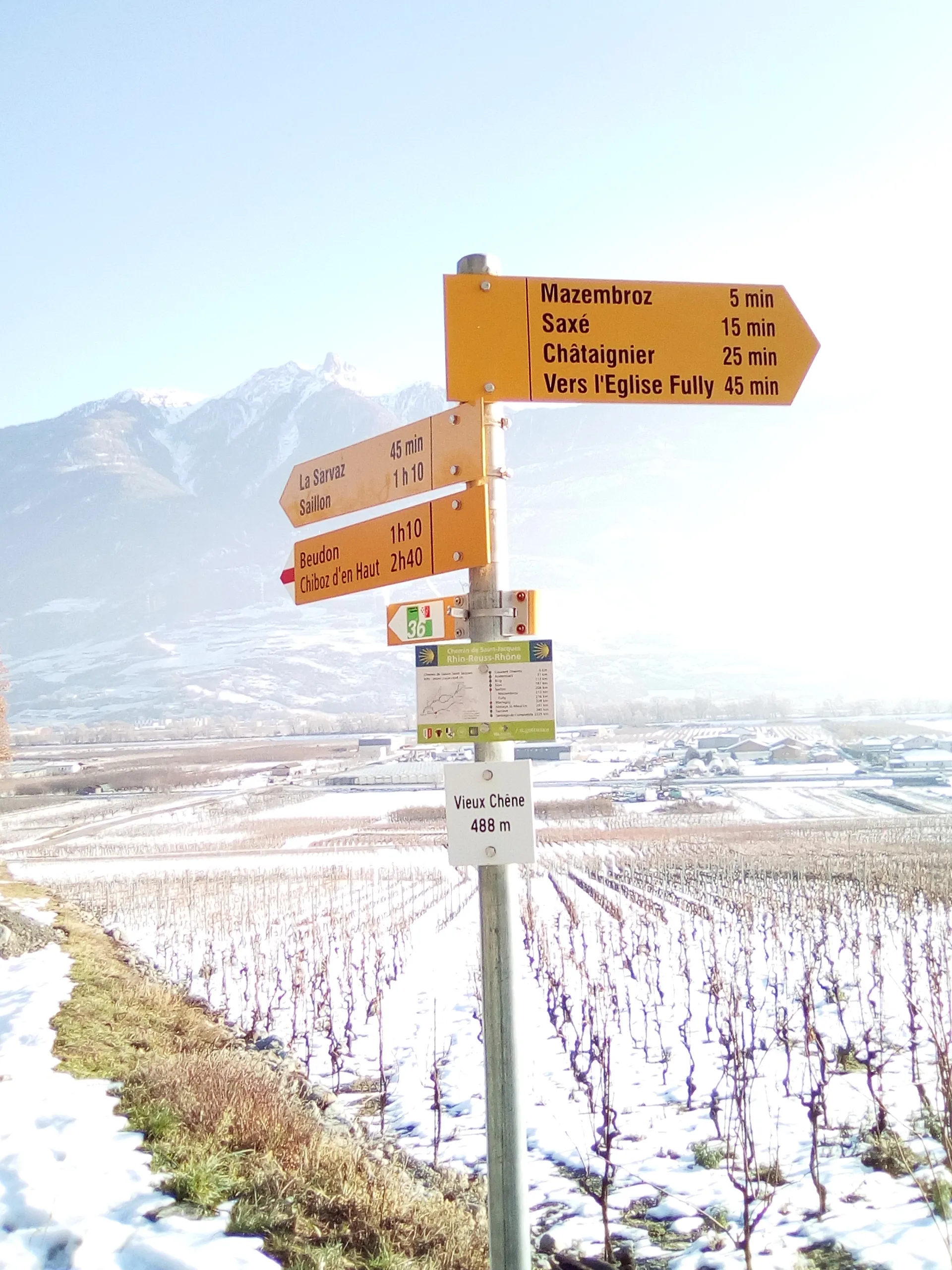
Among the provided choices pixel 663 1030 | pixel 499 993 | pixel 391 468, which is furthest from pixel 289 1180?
pixel 663 1030

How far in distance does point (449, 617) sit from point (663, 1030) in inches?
273

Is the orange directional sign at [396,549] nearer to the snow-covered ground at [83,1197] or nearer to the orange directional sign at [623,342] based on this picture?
the orange directional sign at [623,342]

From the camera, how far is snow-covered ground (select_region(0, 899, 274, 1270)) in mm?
2953

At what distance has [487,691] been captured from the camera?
84.4 inches

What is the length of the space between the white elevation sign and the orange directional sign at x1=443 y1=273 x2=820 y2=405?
94cm

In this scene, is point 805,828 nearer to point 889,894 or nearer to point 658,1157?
point 889,894

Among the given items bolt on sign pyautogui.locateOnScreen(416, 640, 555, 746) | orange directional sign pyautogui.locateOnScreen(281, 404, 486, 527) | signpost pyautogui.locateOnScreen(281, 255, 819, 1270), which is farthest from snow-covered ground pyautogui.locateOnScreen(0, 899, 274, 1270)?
orange directional sign pyautogui.locateOnScreen(281, 404, 486, 527)

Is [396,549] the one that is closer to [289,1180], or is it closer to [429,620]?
[429,620]

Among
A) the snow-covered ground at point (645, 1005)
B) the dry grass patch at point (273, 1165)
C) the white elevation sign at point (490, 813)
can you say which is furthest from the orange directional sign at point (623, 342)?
the dry grass patch at point (273, 1165)

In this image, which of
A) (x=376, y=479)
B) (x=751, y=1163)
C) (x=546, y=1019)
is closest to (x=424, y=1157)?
(x=751, y=1163)

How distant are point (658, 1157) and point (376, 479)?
15.1ft

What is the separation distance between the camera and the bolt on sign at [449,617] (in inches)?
84.9

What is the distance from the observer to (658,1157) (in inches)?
202

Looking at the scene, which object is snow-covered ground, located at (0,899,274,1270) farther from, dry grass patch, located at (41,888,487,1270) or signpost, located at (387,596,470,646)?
signpost, located at (387,596,470,646)
